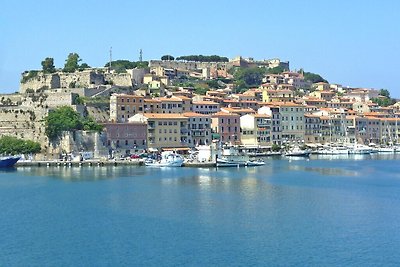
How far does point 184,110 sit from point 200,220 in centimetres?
2977

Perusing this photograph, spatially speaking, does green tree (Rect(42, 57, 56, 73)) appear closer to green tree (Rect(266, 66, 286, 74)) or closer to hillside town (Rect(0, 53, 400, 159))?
hillside town (Rect(0, 53, 400, 159))

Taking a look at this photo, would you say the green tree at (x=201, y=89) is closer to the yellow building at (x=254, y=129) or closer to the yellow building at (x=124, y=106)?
the yellow building at (x=254, y=129)

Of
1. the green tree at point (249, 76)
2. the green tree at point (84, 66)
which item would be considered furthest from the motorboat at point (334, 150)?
the green tree at point (84, 66)

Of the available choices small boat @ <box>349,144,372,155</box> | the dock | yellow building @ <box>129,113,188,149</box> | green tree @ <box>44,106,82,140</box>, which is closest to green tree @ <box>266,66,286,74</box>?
small boat @ <box>349,144,372,155</box>

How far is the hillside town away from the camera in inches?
1736

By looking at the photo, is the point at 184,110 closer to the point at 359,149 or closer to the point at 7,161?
the point at 7,161

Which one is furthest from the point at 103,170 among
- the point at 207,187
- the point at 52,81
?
the point at 52,81

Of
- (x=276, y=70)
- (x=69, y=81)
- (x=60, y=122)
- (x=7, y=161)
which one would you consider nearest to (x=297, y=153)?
(x=69, y=81)

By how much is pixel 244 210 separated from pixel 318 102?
1624 inches

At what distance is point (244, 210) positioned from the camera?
864 inches

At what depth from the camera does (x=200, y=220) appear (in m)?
20.2

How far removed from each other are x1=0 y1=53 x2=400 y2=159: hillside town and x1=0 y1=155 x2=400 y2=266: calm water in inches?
433

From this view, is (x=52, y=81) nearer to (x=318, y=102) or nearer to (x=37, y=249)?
(x=318, y=102)

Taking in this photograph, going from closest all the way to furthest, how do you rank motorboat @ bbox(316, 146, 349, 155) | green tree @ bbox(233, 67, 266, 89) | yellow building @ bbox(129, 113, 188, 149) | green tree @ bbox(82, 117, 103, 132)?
green tree @ bbox(82, 117, 103, 132)
yellow building @ bbox(129, 113, 188, 149)
motorboat @ bbox(316, 146, 349, 155)
green tree @ bbox(233, 67, 266, 89)
